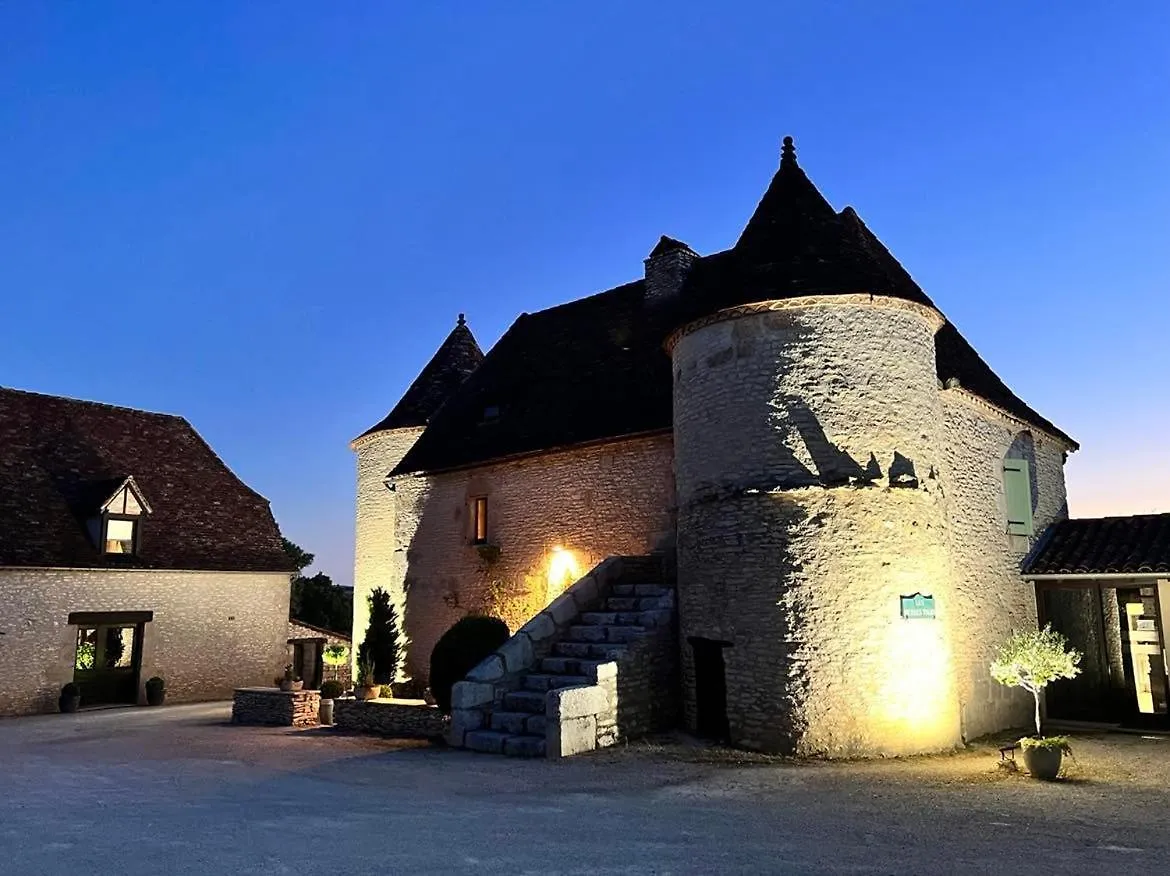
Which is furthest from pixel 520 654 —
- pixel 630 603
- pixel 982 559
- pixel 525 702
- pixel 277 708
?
pixel 982 559

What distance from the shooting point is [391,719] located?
555 inches

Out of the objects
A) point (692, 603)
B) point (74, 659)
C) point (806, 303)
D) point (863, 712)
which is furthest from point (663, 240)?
point (74, 659)

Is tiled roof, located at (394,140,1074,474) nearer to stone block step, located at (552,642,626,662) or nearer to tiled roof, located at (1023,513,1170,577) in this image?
tiled roof, located at (1023,513,1170,577)

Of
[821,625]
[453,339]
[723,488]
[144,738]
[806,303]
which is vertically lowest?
[144,738]

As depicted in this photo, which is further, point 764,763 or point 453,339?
point 453,339

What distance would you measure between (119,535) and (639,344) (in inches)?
534

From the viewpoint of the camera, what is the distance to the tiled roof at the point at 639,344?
1283 centimetres

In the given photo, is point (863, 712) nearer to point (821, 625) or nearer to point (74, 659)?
point (821, 625)

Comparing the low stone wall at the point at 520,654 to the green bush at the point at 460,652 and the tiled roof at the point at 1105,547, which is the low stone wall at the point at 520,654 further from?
the tiled roof at the point at 1105,547

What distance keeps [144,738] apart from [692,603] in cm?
964

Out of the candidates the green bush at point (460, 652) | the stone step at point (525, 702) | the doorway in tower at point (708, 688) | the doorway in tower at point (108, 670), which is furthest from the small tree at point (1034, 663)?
the doorway in tower at point (108, 670)

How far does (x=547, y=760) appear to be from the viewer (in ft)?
36.9

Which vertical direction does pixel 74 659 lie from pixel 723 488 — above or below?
below

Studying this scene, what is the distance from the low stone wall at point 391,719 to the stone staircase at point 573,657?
3.77 ft
